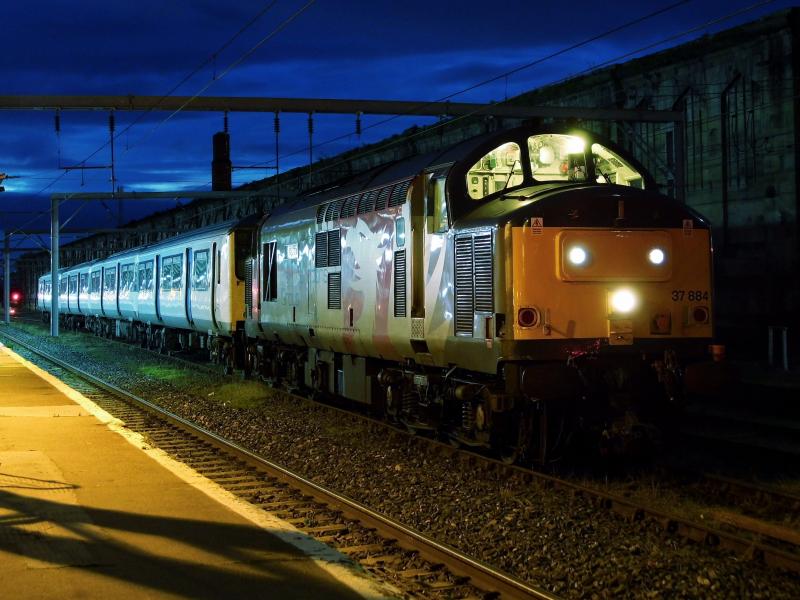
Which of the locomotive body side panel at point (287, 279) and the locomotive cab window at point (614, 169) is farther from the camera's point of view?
the locomotive body side panel at point (287, 279)

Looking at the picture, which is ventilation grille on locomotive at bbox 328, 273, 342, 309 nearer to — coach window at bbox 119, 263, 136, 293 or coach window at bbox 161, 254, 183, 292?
coach window at bbox 161, 254, 183, 292

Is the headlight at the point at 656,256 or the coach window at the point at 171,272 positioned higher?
the coach window at the point at 171,272

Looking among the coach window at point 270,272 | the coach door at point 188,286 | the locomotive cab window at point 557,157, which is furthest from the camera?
the coach door at point 188,286

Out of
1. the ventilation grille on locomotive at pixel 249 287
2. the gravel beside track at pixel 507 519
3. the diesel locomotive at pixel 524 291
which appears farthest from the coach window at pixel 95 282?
the diesel locomotive at pixel 524 291

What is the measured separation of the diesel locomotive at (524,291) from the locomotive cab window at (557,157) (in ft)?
0.05

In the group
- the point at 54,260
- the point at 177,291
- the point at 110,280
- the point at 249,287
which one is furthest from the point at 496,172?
the point at 54,260

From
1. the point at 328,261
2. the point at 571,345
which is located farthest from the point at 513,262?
the point at 328,261

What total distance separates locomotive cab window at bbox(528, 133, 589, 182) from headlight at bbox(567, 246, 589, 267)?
146 cm

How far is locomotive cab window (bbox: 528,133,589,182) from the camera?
1073 centimetres

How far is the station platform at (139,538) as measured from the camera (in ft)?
20.1

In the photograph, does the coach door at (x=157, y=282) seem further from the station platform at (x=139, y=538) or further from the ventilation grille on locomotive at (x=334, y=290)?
the station platform at (x=139, y=538)

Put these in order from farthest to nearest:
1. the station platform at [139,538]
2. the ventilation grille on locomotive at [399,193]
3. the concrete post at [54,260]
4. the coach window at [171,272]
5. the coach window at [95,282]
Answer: the coach window at [95,282]
the concrete post at [54,260]
the coach window at [171,272]
the ventilation grille on locomotive at [399,193]
the station platform at [139,538]

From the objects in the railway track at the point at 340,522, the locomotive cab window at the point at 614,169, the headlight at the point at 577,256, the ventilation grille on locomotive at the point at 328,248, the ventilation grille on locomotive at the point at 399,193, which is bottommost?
the railway track at the point at 340,522

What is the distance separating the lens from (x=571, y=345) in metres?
9.46
